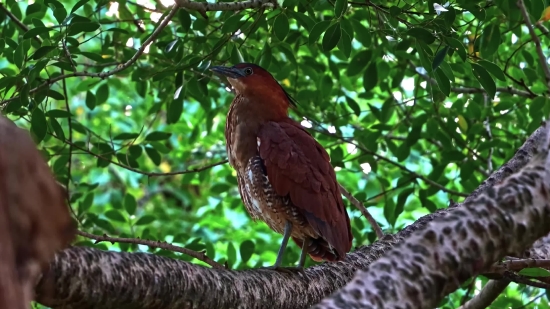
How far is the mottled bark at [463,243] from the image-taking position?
1.39m

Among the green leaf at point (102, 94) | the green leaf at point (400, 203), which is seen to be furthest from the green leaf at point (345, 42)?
the green leaf at point (102, 94)

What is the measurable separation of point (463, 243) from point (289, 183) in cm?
171

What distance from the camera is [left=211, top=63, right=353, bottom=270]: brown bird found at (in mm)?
3061

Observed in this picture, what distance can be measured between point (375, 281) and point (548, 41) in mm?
2877

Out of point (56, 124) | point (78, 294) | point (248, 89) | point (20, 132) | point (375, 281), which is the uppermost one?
point (248, 89)

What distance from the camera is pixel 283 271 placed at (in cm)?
252

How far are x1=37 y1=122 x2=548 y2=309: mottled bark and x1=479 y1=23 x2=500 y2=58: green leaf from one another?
1.19 m

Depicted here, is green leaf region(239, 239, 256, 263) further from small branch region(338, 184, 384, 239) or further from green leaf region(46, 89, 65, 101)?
green leaf region(46, 89, 65, 101)

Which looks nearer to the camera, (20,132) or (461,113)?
(20,132)

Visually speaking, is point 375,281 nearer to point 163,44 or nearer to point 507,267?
point 507,267

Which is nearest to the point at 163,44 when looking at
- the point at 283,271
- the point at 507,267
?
the point at 283,271

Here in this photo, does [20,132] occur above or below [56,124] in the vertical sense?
below

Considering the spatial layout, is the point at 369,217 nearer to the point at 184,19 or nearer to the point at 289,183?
the point at 289,183

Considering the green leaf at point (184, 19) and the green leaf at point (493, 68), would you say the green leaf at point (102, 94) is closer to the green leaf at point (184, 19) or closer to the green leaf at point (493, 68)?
the green leaf at point (184, 19)
